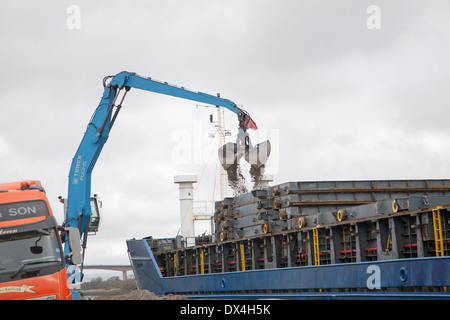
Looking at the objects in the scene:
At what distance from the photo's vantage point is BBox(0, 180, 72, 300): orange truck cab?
40.0ft

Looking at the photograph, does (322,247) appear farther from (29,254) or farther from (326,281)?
(29,254)

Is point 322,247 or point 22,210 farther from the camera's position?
point 322,247

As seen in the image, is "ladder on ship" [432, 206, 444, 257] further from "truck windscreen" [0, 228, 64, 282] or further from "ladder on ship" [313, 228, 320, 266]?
"truck windscreen" [0, 228, 64, 282]

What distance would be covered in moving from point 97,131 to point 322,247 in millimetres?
11053

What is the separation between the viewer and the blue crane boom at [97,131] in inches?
969

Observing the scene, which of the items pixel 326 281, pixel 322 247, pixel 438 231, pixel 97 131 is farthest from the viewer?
pixel 97 131

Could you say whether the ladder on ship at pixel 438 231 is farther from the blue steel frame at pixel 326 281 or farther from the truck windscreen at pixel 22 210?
the truck windscreen at pixel 22 210

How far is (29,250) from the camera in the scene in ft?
41.2

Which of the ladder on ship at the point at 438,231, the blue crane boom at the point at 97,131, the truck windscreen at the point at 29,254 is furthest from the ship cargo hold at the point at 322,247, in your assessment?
the truck windscreen at the point at 29,254

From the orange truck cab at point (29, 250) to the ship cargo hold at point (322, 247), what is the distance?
8.47 m

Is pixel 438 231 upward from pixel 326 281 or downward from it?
upward

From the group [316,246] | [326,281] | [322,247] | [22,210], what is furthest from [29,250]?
[322,247]

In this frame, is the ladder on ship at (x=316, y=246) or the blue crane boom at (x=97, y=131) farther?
the blue crane boom at (x=97, y=131)
